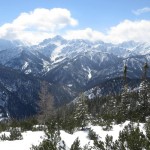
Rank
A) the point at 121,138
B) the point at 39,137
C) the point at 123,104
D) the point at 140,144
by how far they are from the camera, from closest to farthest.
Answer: the point at 140,144 < the point at 121,138 < the point at 39,137 < the point at 123,104

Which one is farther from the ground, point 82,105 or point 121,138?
point 82,105

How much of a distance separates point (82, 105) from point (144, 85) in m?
35.6

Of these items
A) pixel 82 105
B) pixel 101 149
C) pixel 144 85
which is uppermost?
pixel 144 85

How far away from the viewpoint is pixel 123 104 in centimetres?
7188

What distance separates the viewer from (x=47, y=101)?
246 feet

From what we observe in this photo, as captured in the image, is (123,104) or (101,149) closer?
(101,149)

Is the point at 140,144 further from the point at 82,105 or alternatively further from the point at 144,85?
the point at 144,85

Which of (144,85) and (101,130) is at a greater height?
Answer: (144,85)

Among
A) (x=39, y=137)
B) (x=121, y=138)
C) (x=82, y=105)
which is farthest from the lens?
(x=82, y=105)

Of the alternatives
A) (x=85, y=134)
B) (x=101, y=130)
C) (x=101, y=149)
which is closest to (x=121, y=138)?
(x=101, y=149)

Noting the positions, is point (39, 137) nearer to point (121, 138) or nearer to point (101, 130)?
point (121, 138)

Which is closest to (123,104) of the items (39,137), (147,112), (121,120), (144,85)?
(144,85)

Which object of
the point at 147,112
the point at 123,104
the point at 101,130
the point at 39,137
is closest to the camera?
the point at 39,137

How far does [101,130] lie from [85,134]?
3.43 m
